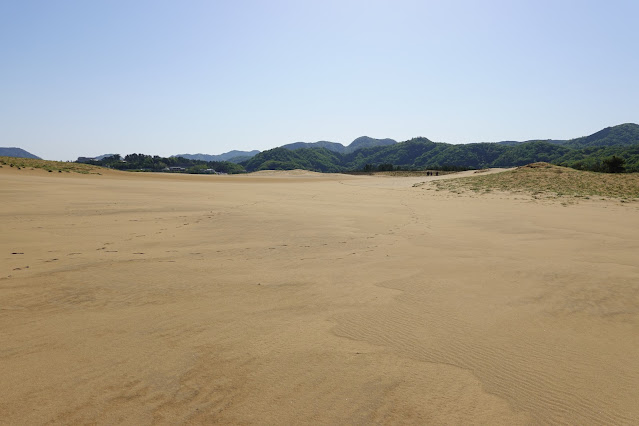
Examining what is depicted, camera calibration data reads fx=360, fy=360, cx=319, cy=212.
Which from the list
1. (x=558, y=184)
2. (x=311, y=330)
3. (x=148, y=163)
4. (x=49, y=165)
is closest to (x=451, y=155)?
(x=148, y=163)

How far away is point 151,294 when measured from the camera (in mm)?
5129

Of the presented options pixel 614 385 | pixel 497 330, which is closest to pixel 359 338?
pixel 497 330

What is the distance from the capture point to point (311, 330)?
4.21m

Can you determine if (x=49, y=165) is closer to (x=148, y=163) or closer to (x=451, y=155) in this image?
(x=148, y=163)

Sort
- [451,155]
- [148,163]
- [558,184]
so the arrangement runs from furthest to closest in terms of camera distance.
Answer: [451,155] → [148,163] → [558,184]

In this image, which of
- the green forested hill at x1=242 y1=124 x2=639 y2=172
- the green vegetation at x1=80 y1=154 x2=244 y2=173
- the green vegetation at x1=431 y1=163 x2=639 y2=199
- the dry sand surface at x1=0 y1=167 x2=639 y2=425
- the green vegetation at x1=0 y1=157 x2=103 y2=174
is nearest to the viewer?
the dry sand surface at x1=0 y1=167 x2=639 y2=425

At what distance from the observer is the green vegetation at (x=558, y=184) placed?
21.3 m

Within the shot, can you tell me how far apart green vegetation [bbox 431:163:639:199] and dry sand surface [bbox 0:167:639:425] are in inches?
584

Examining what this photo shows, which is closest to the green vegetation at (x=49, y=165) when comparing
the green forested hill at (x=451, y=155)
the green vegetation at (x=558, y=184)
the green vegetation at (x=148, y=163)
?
the green vegetation at (x=558, y=184)

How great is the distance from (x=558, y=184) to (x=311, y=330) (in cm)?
2618

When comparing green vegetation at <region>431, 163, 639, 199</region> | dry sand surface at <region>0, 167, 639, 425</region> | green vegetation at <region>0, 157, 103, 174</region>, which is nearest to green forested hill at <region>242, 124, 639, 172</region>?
green vegetation at <region>431, 163, 639, 199</region>

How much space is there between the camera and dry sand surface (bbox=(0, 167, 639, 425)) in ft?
9.52

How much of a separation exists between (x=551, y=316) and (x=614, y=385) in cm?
161

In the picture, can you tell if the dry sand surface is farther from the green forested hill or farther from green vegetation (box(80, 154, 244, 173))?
the green forested hill
